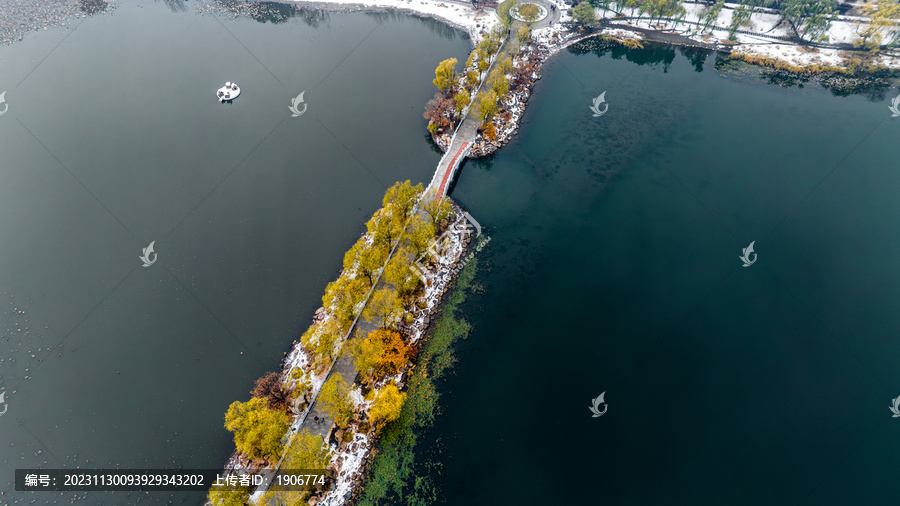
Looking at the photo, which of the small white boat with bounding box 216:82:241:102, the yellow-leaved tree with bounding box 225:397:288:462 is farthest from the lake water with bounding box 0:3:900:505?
the yellow-leaved tree with bounding box 225:397:288:462

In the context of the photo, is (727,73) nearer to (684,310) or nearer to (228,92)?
(684,310)

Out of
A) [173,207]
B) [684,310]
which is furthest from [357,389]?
[684,310]

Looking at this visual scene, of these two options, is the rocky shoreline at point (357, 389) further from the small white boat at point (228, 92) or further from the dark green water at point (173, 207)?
the small white boat at point (228, 92)

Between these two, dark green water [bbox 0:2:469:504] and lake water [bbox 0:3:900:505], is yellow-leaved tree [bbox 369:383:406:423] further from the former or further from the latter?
dark green water [bbox 0:2:469:504]

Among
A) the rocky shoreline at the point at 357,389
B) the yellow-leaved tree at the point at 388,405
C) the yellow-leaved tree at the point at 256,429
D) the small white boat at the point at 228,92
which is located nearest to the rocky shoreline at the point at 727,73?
the rocky shoreline at the point at 357,389

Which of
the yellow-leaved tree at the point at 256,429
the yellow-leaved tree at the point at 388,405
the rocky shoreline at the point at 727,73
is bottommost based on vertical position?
the yellow-leaved tree at the point at 256,429
